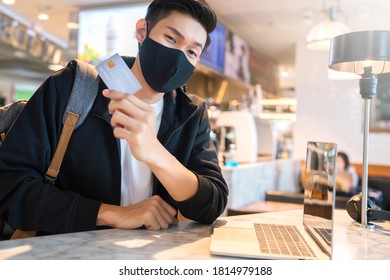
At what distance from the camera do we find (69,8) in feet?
8.49

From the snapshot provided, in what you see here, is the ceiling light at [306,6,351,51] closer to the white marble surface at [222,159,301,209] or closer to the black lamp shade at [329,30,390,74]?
the white marble surface at [222,159,301,209]

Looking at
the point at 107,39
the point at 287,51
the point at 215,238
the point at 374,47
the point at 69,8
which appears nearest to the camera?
the point at 215,238

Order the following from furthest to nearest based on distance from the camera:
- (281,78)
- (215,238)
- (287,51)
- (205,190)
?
(281,78), (287,51), (205,190), (215,238)

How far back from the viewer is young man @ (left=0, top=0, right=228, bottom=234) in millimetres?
815

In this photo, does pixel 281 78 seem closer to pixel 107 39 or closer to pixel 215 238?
→ pixel 107 39

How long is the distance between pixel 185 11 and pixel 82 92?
33 centimetres

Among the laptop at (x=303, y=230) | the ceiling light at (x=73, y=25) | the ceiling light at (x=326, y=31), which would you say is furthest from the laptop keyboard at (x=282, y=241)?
the ceiling light at (x=73, y=25)

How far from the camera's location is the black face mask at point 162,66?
3.16 ft

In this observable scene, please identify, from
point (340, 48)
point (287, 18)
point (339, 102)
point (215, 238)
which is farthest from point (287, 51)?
point (215, 238)

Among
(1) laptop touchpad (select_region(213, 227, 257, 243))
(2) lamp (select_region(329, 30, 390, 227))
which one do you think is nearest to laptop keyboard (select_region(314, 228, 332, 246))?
(1) laptop touchpad (select_region(213, 227, 257, 243))

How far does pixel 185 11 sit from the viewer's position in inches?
39.2

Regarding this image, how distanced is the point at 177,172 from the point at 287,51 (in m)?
3.27

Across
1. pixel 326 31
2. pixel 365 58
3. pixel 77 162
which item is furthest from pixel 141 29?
pixel 326 31

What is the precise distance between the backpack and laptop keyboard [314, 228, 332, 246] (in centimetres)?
60
